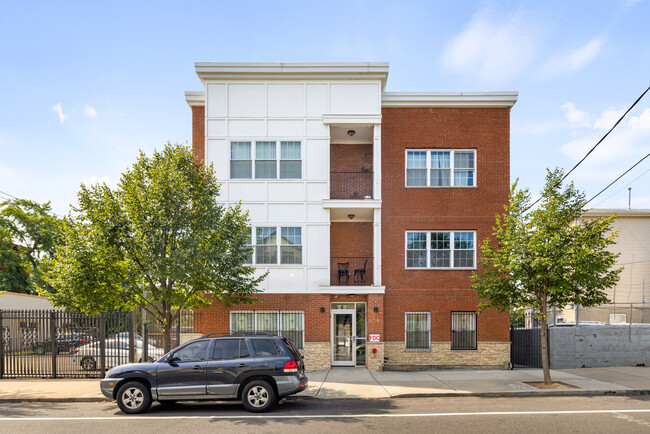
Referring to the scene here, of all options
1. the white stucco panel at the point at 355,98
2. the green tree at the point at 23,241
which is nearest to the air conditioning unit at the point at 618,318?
the white stucco panel at the point at 355,98

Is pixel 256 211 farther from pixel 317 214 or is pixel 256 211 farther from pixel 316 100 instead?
pixel 316 100

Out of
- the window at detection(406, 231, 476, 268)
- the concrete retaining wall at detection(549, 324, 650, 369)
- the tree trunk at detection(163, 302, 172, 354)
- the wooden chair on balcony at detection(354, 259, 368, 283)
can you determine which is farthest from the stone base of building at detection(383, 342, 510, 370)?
the tree trunk at detection(163, 302, 172, 354)

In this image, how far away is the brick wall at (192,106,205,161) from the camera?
60.3 feet

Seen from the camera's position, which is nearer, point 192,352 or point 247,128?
point 192,352

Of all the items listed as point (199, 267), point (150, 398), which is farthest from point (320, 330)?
point (150, 398)

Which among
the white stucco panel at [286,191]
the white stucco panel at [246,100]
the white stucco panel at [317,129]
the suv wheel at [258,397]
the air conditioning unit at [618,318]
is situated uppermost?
the white stucco panel at [246,100]

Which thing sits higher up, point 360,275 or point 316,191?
point 316,191

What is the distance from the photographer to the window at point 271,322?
56.9 feet

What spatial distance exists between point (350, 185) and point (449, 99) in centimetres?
481

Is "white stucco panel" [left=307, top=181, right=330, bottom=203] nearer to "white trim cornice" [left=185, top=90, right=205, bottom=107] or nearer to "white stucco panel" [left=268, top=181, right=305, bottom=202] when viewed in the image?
"white stucco panel" [left=268, top=181, right=305, bottom=202]

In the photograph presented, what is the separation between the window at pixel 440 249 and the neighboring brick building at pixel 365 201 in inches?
1.4

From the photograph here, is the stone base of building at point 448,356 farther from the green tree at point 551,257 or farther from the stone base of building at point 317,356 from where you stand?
the green tree at point 551,257

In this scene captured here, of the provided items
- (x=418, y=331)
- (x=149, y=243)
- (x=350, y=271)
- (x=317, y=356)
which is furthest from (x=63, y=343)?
(x=418, y=331)

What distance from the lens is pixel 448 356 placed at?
57.6 ft
